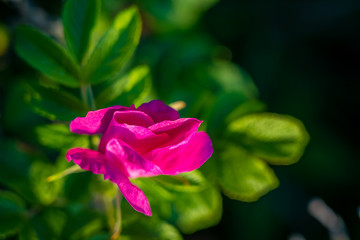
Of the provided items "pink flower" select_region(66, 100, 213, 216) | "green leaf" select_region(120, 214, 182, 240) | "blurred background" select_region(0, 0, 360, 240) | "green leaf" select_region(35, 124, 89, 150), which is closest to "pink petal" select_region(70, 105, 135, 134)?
"pink flower" select_region(66, 100, 213, 216)

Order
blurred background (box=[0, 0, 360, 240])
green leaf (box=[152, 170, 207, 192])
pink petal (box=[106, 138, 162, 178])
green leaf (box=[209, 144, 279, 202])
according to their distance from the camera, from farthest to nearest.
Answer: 1. blurred background (box=[0, 0, 360, 240])
2. green leaf (box=[209, 144, 279, 202])
3. green leaf (box=[152, 170, 207, 192])
4. pink petal (box=[106, 138, 162, 178])

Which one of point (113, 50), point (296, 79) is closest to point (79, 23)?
point (113, 50)

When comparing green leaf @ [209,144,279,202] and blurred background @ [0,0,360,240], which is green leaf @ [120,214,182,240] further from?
blurred background @ [0,0,360,240]

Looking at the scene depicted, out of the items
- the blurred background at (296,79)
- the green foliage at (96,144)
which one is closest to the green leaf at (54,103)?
the green foliage at (96,144)

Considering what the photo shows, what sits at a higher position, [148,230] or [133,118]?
[133,118]

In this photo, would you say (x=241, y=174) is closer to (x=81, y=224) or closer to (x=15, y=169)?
(x=81, y=224)

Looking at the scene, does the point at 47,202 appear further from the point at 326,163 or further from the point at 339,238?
the point at 326,163
